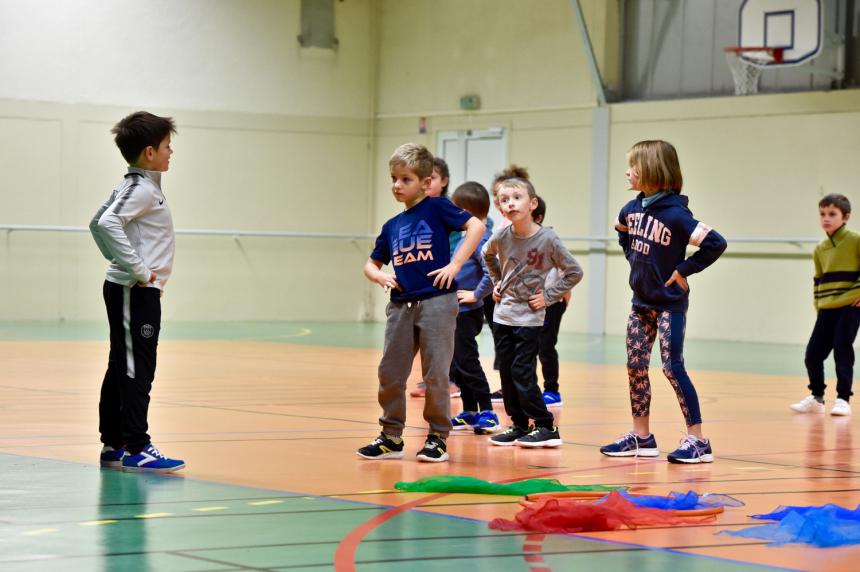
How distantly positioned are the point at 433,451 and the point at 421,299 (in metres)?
0.72

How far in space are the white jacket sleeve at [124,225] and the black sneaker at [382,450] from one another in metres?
1.34

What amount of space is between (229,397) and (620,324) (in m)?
10.5

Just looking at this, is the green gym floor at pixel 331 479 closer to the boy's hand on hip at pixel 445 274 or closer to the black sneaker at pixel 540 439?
the black sneaker at pixel 540 439

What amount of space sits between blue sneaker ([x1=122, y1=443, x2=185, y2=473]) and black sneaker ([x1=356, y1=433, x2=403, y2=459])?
2.97 feet

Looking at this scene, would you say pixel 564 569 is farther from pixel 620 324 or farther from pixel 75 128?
pixel 75 128

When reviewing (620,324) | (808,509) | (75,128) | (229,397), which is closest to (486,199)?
(229,397)

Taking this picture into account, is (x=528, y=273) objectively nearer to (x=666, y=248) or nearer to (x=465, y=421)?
(x=666, y=248)

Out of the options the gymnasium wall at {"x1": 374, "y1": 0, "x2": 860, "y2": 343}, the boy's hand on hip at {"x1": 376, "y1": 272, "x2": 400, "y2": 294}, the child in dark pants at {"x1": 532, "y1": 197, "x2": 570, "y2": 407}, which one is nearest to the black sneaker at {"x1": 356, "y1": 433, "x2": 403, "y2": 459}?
the boy's hand on hip at {"x1": 376, "y1": 272, "x2": 400, "y2": 294}

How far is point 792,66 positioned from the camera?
15.7 m

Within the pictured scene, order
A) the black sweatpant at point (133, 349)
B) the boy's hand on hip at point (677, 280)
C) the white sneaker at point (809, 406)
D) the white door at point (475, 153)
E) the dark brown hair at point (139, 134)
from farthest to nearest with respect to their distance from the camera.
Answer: the white door at point (475, 153), the white sneaker at point (809, 406), the boy's hand on hip at point (677, 280), the dark brown hair at point (139, 134), the black sweatpant at point (133, 349)

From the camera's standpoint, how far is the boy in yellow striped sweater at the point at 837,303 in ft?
30.3

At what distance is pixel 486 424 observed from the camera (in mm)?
7434

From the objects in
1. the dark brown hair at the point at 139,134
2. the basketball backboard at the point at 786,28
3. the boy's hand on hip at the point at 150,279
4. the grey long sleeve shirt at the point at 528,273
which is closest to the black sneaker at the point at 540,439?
the grey long sleeve shirt at the point at 528,273

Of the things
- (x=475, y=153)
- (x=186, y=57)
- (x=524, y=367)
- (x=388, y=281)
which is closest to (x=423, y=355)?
(x=388, y=281)
